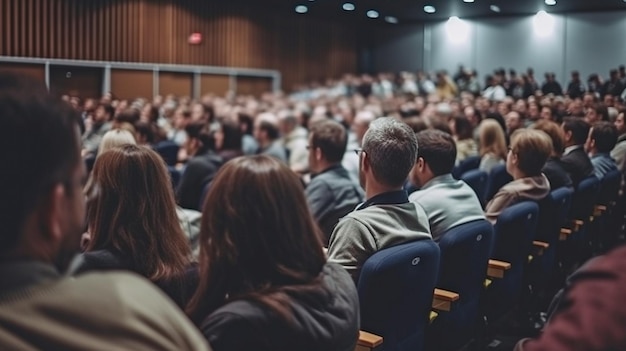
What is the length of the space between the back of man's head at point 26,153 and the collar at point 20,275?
0.04 metres

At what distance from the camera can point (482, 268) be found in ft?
11.6

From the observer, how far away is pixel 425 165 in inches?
153

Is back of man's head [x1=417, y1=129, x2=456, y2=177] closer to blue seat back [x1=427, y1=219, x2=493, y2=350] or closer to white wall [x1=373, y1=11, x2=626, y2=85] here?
blue seat back [x1=427, y1=219, x2=493, y2=350]

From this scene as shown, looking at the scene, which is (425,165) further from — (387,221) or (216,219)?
(216,219)

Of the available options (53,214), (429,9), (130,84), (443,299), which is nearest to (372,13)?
(429,9)

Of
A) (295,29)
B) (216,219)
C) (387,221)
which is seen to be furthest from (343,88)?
(216,219)

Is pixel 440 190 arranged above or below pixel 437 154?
below

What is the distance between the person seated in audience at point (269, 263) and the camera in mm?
1764

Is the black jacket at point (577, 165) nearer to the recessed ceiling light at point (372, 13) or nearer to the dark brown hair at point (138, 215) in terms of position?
the recessed ceiling light at point (372, 13)

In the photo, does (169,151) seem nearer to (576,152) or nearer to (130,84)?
(576,152)

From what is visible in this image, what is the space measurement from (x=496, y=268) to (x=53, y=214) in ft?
10.1

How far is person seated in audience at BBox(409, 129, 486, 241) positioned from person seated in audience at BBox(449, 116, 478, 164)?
3.06 metres

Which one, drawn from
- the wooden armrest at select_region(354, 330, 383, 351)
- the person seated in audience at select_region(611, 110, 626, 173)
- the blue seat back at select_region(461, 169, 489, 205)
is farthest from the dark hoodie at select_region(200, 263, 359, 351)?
the blue seat back at select_region(461, 169, 489, 205)

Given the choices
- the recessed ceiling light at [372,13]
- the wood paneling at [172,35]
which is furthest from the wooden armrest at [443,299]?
the wood paneling at [172,35]
